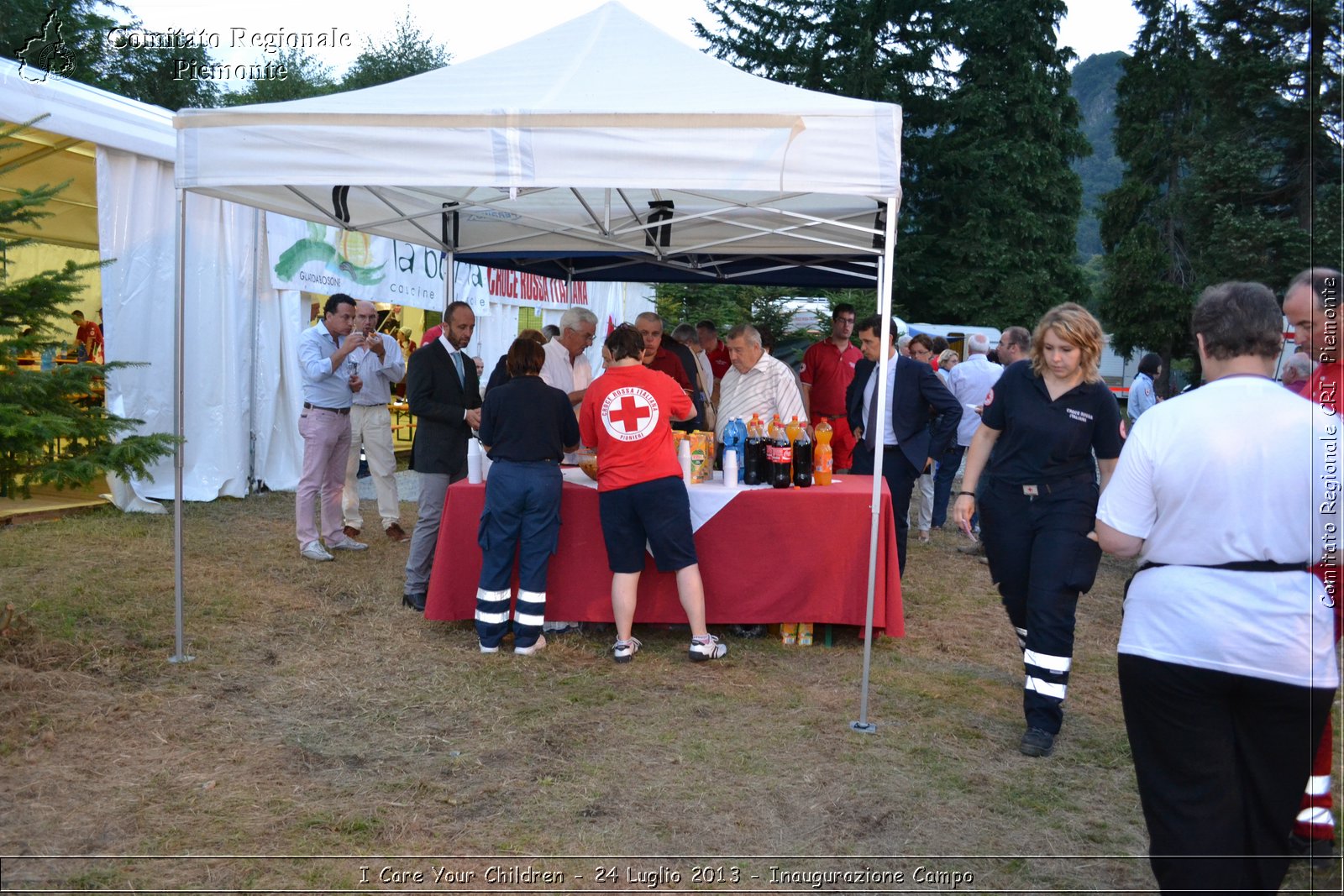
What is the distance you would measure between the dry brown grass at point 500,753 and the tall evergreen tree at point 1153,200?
27.1m

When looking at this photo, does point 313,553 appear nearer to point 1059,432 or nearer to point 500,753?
point 500,753

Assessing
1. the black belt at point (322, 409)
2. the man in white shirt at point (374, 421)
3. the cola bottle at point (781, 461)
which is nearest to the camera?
the cola bottle at point (781, 461)

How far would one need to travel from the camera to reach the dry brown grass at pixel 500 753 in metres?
3.07

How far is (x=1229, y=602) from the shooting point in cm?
203

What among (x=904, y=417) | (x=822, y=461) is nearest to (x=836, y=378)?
(x=904, y=417)

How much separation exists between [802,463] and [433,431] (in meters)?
2.16

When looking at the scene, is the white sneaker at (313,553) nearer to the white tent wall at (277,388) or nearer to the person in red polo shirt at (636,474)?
the white tent wall at (277,388)

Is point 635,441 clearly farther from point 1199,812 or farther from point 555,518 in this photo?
point 1199,812

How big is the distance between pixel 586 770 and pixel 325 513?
171 inches

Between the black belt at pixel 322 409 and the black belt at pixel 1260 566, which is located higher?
the black belt at pixel 322 409

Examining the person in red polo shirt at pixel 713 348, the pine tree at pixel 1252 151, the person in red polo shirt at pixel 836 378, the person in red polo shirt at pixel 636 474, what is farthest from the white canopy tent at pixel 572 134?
the person in red polo shirt at pixel 713 348

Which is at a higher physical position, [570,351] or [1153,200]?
[1153,200]

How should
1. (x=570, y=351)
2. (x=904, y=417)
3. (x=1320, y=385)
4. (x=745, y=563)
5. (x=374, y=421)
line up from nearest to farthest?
1. (x=1320, y=385)
2. (x=745, y=563)
3. (x=904, y=417)
4. (x=570, y=351)
5. (x=374, y=421)

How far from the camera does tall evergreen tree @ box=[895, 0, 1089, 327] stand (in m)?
27.4
